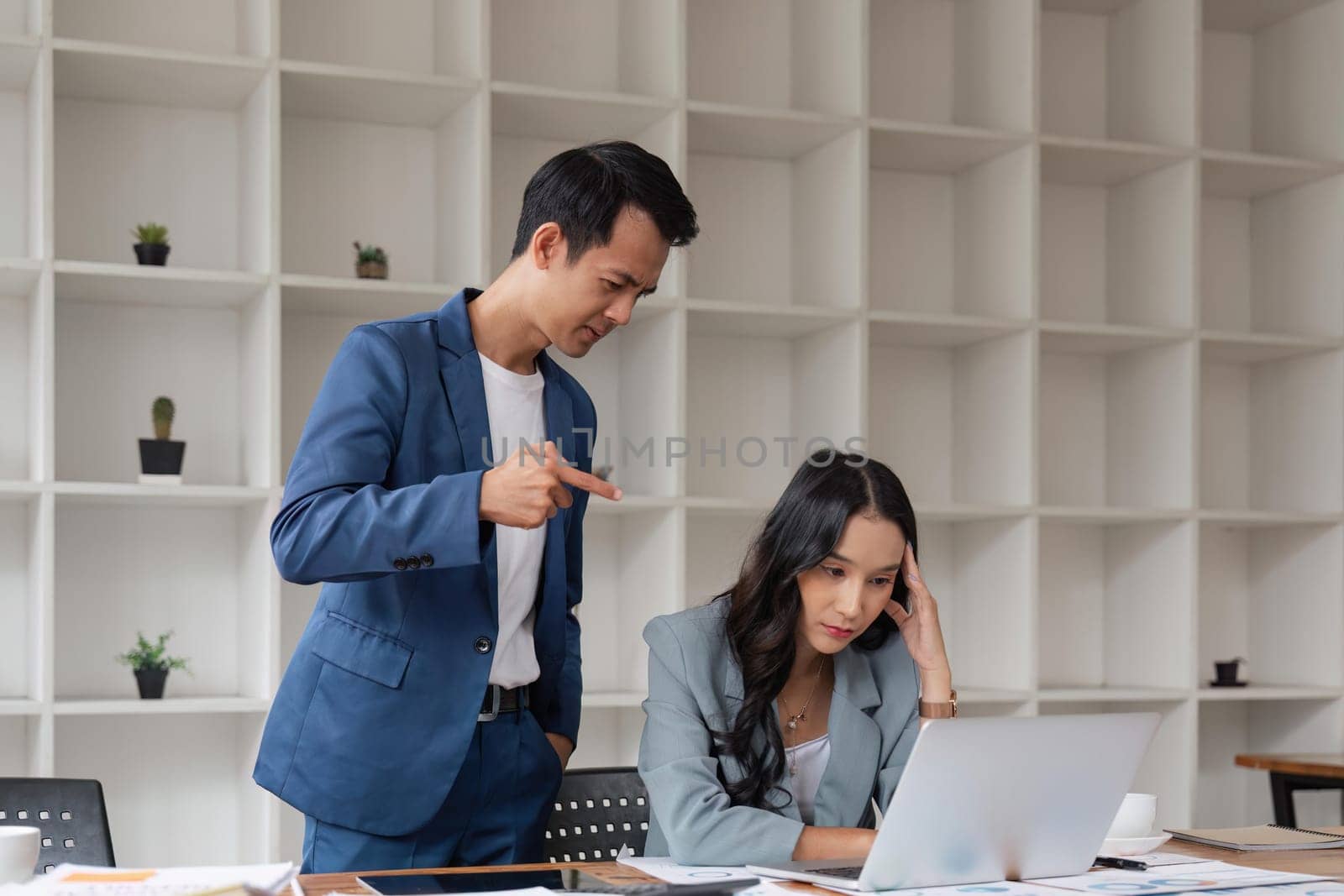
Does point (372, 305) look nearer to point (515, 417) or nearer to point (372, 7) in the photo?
point (372, 7)

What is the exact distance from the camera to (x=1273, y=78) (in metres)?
4.13

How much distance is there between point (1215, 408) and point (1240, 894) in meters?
2.90

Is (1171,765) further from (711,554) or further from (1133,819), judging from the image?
(1133,819)

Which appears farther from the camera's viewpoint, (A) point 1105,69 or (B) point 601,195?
(A) point 1105,69

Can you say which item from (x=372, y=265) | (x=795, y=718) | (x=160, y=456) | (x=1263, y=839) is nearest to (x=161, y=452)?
(x=160, y=456)

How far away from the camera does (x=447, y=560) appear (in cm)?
155

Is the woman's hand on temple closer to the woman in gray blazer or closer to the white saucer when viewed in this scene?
the woman in gray blazer

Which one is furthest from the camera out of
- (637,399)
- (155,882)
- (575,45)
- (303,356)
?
(575,45)

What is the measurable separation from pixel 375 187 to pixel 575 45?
0.62 meters

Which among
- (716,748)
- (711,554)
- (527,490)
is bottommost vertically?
(716,748)

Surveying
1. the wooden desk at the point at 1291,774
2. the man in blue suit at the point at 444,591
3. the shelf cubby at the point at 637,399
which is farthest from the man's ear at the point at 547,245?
the wooden desk at the point at 1291,774

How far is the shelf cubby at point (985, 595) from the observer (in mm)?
3527

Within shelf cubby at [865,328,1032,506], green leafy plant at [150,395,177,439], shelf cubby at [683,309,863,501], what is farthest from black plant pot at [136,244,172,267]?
shelf cubby at [865,328,1032,506]

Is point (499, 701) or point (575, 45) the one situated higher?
point (575, 45)
